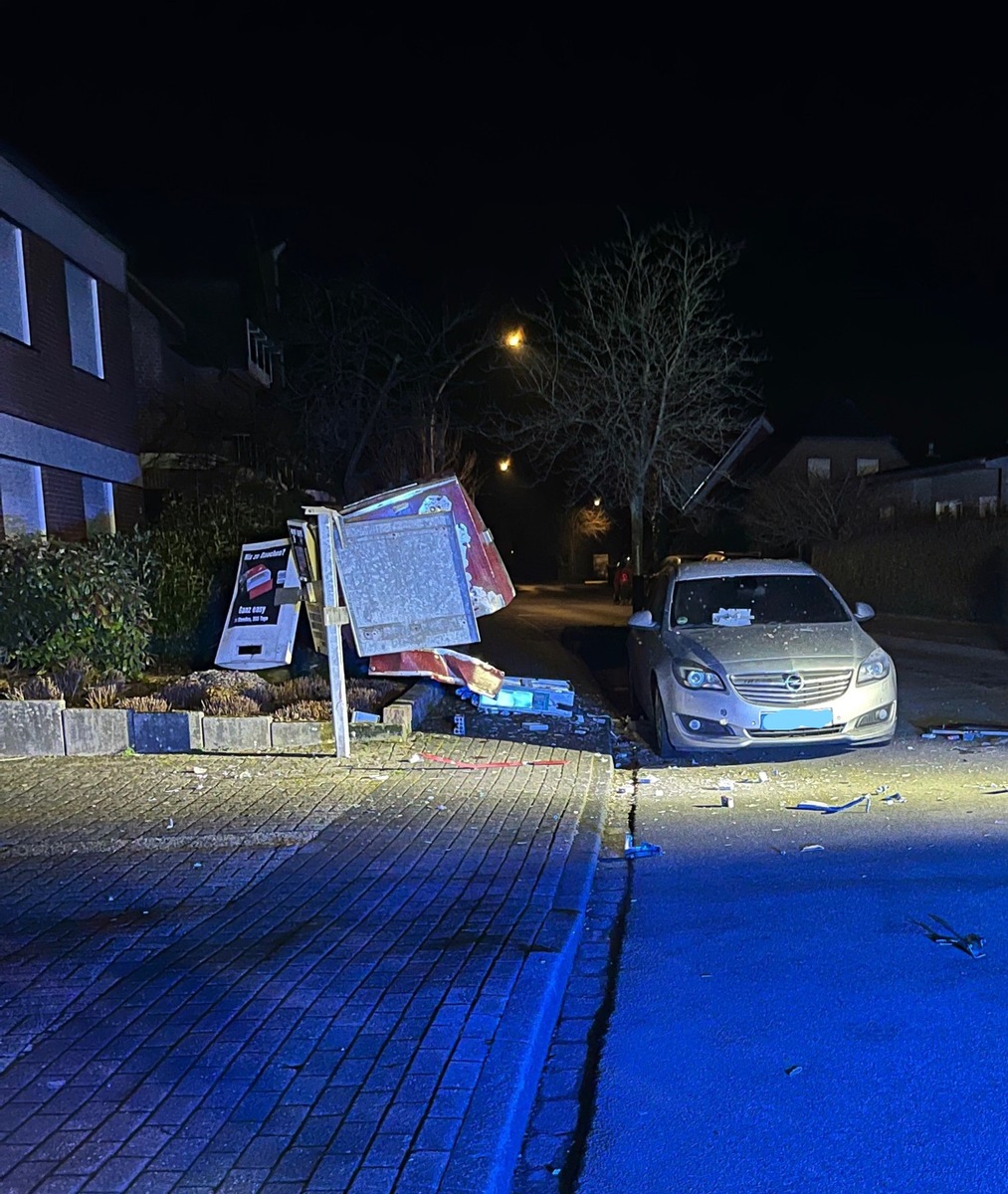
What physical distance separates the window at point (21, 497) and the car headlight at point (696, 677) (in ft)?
30.5

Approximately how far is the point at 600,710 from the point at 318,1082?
7.90m

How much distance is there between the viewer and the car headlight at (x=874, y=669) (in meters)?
8.33

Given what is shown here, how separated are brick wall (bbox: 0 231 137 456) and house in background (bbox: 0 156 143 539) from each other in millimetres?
17

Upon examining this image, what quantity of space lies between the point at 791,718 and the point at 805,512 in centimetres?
2354

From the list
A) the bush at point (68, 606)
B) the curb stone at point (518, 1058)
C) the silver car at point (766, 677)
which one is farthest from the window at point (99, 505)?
the curb stone at point (518, 1058)

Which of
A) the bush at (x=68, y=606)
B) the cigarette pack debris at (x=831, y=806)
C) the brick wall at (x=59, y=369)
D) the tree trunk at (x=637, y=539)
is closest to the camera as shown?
the cigarette pack debris at (x=831, y=806)

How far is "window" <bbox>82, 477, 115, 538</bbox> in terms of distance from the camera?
52.6ft

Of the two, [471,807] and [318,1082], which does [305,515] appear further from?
[318,1082]

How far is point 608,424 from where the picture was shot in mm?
23938

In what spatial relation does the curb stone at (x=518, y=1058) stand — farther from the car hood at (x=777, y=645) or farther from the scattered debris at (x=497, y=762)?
the car hood at (x=777, y=645)

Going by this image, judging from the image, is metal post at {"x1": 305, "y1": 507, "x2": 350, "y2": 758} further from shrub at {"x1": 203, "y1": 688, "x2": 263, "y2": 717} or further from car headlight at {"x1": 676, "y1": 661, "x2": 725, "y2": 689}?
car headlight at {"x1": 676, "y1": 661, "x2": 725, "y2": 689}

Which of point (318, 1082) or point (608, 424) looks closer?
point (318, 1082)

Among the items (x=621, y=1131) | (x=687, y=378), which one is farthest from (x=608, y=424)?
(x=621, y=1131)

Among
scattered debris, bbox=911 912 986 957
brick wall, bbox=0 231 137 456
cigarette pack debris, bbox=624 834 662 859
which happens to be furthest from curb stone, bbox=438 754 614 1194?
brick wall, bbox=0 231 137 456
